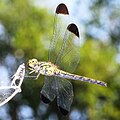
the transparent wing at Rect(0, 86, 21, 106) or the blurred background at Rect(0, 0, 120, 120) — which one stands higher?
the transparent wing at Rect(0, 86, 21, 106)

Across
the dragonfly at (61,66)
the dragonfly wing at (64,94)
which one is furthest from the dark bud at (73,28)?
the dragonfly wing at (64,94)

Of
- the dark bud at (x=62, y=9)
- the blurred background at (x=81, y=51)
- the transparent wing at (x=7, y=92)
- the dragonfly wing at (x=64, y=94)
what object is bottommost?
the blurred background at (x=81, y=51)

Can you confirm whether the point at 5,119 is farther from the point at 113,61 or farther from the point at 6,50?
the point at 113,61

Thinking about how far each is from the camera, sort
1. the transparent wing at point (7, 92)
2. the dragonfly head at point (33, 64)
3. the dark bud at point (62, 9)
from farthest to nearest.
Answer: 1. the dark bud at point (62, 9)
2. the dragonfly head at point (33, 64)
3. the transparent wing at point (7, 92)

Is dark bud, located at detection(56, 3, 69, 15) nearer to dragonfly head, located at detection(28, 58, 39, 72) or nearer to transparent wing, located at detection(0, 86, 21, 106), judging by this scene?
dragonfly head, located at detection(28, 58, 39, 72)

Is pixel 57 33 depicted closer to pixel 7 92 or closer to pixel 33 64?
pixel 33 64

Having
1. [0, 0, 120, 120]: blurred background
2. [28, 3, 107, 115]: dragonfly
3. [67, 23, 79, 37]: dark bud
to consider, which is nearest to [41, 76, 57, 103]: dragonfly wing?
[28, 3, 107, 115]: dragonfly

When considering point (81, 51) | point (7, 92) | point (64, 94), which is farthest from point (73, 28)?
point (81, 51)

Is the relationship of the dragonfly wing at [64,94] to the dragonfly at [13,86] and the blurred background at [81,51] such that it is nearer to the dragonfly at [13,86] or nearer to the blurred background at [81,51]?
the dragonfly at [13,86]

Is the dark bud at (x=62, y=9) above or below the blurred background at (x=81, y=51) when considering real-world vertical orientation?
above
